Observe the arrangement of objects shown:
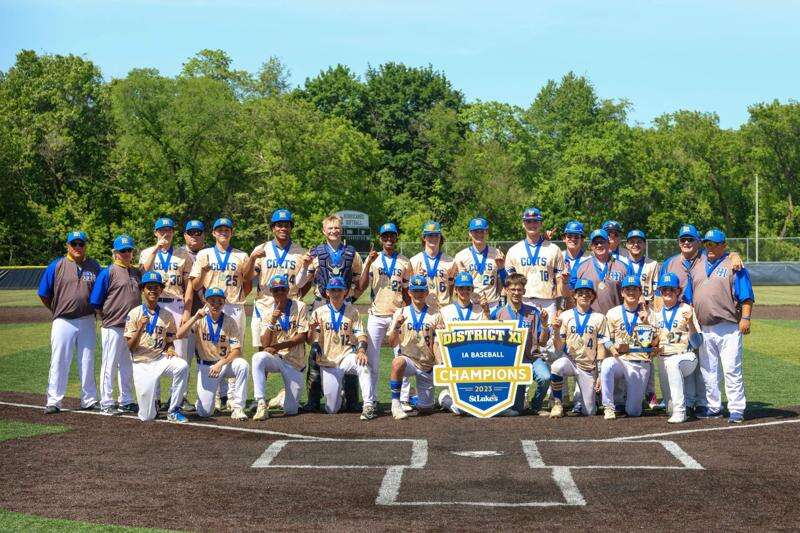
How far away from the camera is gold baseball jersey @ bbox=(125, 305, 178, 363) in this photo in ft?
37.9

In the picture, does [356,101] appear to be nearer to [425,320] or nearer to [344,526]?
[425,320]

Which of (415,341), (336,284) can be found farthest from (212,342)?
(415,341)

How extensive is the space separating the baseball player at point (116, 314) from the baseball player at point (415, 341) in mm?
3221

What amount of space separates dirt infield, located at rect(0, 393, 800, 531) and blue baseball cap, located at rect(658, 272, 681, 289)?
155cm

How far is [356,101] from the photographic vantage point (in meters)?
72.8

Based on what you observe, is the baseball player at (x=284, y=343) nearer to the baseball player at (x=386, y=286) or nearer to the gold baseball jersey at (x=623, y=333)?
the baseball player at (x=386, y=286)

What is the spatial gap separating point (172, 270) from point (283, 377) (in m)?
1.95

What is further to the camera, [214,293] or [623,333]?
[623,333]

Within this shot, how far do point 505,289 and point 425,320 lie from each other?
1076mm

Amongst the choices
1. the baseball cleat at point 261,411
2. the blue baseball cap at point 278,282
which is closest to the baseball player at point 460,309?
the baseball cleat at point 261,411

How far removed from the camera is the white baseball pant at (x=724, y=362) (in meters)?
11.2

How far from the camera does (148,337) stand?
1165 centimetres

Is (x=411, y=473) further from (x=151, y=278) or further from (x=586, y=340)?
(x=151, y=278)

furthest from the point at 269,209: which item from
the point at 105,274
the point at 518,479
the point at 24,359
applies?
the point at 518,479
